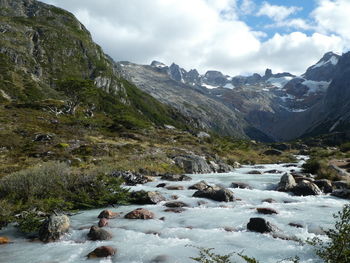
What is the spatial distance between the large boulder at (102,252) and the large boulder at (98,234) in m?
1.48

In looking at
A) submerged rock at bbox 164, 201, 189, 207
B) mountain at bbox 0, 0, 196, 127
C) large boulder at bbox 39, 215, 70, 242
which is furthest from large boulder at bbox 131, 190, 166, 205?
mountain at bbox 0, 0, 196, 127

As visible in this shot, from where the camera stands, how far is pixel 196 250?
13227 millimetres

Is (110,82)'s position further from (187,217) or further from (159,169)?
(187,217)

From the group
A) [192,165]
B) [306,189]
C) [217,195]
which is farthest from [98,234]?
[192,165]

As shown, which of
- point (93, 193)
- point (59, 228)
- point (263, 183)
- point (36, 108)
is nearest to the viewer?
point (59, 228)

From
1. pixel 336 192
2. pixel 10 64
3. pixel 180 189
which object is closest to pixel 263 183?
pixel 336 192

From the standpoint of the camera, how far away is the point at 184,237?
48.5 feet

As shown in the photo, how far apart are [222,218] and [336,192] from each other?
43.1ft

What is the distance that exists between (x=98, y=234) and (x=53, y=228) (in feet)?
6.85

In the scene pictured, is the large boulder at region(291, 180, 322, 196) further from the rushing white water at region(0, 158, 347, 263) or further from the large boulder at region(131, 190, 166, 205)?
the large boulder at region(131, 190, 166, 205)

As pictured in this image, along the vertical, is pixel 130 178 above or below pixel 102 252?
above

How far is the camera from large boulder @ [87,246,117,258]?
493 inches

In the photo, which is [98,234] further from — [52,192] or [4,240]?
[52,192]

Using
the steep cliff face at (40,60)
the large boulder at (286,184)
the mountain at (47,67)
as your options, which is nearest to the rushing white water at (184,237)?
the large boulder at (286,184)
